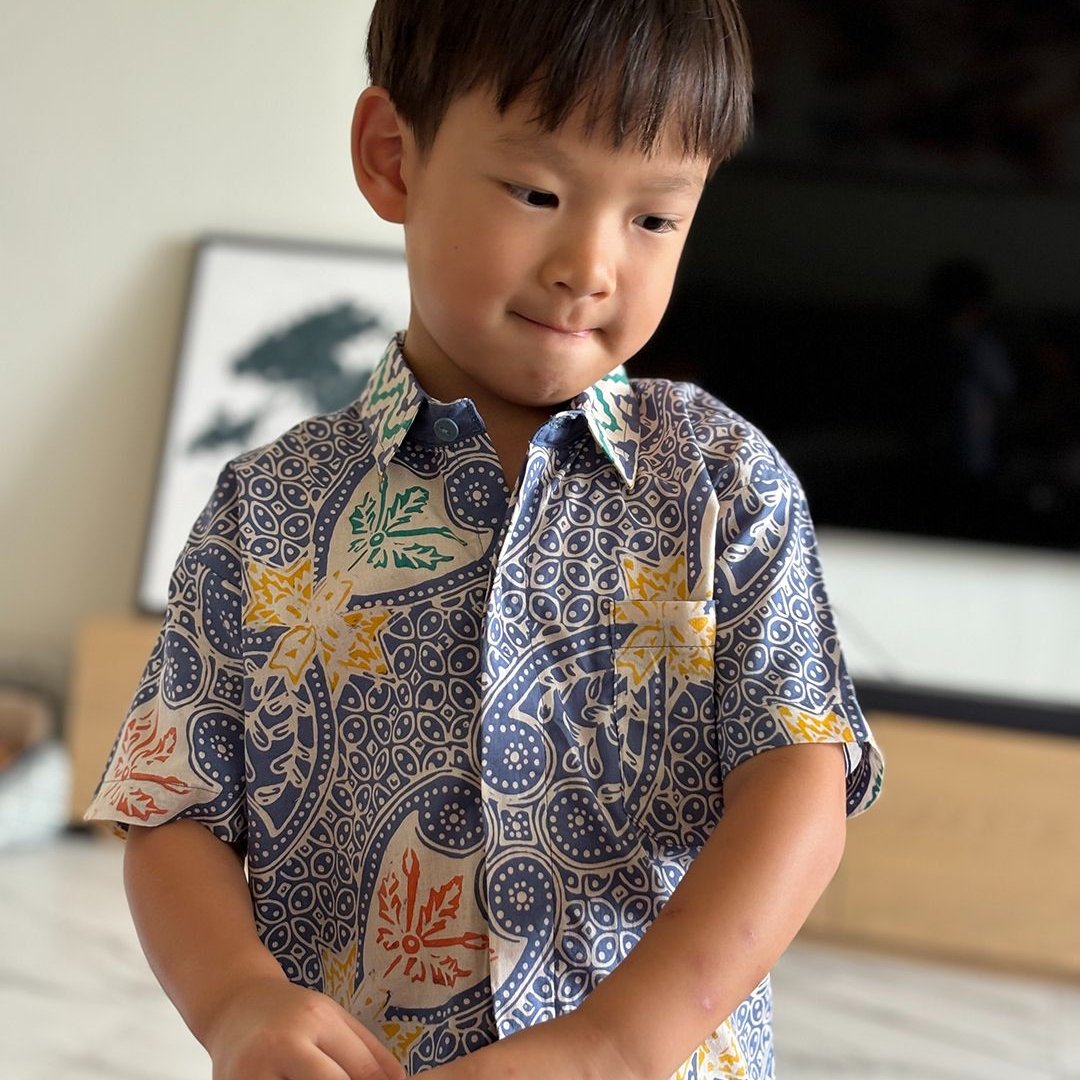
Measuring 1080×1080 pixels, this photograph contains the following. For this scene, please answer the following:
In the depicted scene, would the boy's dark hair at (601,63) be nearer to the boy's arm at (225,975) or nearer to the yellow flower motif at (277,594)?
the yellow flower motif at (277,594)

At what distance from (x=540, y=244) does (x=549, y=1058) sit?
35 centimetres

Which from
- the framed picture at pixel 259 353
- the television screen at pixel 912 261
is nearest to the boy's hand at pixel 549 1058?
the television screen at pixel 912 261

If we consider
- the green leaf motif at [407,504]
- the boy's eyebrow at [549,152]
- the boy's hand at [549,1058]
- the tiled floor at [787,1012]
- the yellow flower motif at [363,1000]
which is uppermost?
the boy's eyebrow at [549,152]

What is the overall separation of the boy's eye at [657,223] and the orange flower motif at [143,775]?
0.33m

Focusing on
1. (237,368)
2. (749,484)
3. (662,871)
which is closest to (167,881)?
(662,871)

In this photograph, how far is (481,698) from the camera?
2.26 ft

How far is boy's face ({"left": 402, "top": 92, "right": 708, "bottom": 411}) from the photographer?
67 centimetres

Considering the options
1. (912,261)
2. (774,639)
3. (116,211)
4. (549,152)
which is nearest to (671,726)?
(774,639)

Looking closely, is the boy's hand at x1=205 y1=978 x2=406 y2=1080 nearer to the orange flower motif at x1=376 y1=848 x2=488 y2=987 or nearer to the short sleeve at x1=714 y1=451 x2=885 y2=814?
the orange flower motif at x1=376 y1=848 x2=488 y2=987

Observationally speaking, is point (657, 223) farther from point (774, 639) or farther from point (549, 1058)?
point (549, 1058)

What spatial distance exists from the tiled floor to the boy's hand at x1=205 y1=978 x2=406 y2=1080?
136 centimetres

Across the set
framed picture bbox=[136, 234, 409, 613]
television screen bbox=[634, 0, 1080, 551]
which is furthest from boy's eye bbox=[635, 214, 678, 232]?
framed picture bbox=[136, 234, 409, 613]

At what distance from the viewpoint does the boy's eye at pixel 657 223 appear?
2.30ft

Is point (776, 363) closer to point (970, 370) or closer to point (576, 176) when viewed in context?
point (970, 370)
